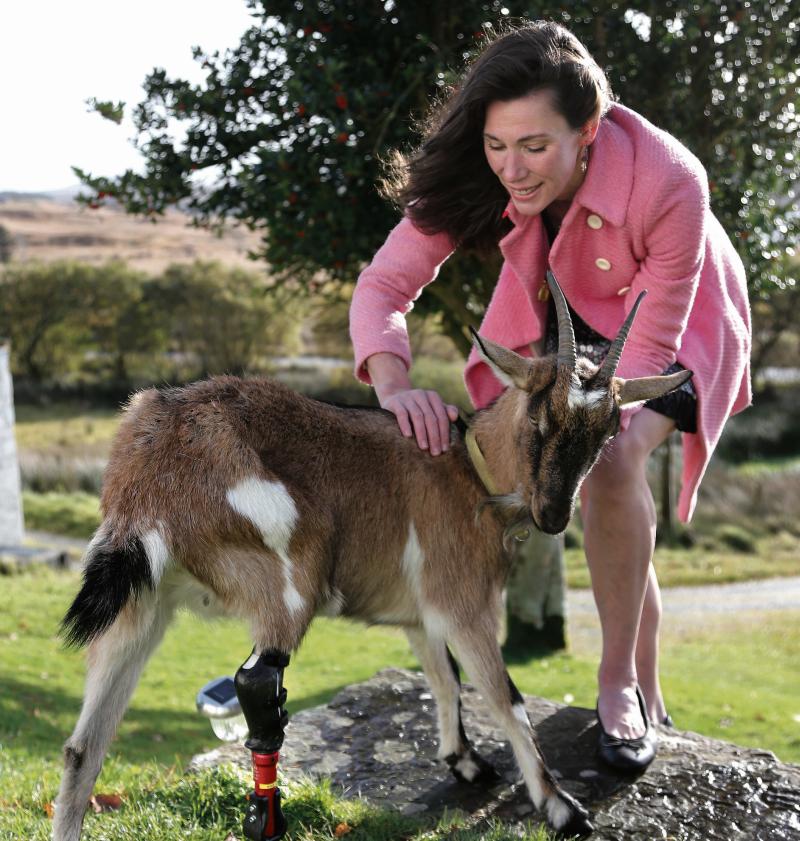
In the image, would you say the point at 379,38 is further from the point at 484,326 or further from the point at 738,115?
the point at 484,326

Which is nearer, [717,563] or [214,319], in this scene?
[717,563]

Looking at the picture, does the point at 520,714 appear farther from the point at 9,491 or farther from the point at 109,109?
the point at 9,491

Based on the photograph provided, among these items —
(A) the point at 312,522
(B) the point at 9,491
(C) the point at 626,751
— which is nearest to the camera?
(A) the point at 312,522

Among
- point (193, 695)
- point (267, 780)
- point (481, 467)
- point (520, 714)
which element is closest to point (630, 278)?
point (481, 467)

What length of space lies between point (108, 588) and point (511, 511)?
134 cm

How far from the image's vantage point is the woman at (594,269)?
3.35 metres

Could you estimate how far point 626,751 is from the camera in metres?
3.79

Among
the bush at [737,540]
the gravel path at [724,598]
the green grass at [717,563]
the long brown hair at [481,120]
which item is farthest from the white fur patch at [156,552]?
the bush at [737,540]

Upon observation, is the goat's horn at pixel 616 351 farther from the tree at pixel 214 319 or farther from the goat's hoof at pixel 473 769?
the tree at pixel 214 319

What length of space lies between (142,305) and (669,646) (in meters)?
18.5

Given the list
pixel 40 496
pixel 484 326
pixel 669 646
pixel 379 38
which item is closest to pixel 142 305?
pixel 40 496

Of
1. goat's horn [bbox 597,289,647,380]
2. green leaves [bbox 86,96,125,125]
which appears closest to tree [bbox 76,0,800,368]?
green leaves [bbox 86,96,125,125]

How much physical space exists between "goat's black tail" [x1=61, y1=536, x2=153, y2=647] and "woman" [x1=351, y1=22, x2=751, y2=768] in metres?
1.03

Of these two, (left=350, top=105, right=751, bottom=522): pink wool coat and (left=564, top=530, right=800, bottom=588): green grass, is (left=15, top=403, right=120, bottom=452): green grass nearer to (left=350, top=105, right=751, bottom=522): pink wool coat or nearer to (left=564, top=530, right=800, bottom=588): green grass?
(left=564, top=530, right=800, bottom=588): green grass
